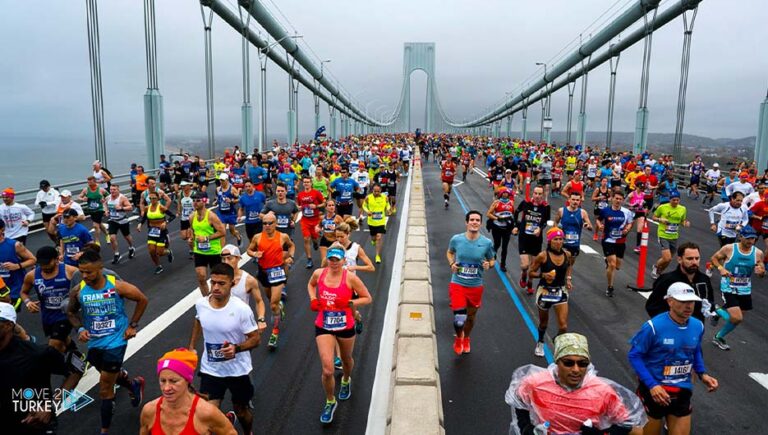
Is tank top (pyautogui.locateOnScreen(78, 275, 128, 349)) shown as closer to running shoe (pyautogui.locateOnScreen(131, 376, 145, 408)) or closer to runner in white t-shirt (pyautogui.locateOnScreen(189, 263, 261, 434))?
running shoe (pyautogui.locateOnScreen(131, 376, 145, 408))

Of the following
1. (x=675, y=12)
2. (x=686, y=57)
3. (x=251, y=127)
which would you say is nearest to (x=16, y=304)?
(x=251, y=127)

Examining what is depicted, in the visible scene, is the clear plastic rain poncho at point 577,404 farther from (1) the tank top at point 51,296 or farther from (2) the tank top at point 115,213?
(2) the tank top at point 115,213

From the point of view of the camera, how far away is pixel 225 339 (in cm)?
464

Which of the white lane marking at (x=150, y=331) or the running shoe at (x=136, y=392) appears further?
the white lane marking at (x=150, y=331)

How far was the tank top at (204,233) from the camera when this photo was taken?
8773 mm

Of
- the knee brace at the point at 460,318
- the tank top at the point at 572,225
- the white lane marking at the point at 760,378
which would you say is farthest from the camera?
the tank top at the point at 572,225

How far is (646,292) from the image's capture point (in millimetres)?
10406

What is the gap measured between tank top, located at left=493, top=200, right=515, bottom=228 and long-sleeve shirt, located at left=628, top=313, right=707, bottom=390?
717cm

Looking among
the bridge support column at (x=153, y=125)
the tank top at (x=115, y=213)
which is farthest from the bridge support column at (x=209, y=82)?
the tank top at (x=115, y=213)

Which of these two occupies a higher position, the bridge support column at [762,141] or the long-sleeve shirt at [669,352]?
the bridge support column at [762,141]

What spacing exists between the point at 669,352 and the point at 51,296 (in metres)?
6.34

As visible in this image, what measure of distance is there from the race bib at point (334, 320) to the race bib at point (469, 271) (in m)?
2.07

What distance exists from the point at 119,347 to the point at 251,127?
38.3 m

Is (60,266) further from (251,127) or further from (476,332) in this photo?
(251,127)
